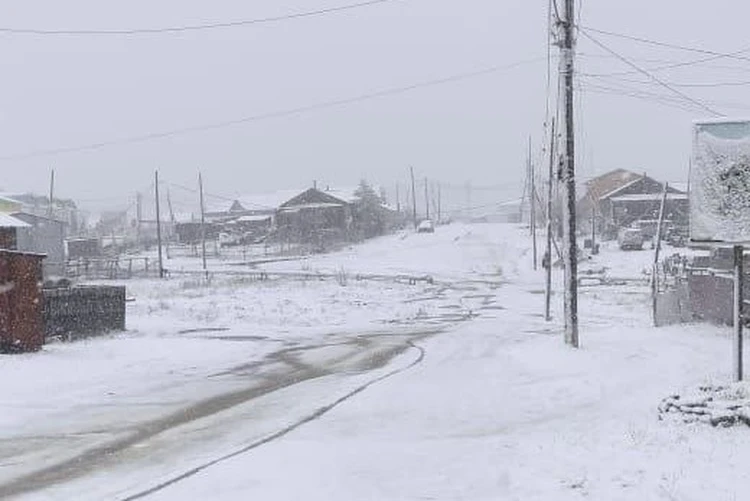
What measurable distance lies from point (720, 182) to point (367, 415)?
5337 millimetres

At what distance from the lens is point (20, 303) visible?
17922 millimetres

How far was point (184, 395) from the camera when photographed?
14133 millimetres

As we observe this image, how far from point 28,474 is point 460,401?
5.98 m

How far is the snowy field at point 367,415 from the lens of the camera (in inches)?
300

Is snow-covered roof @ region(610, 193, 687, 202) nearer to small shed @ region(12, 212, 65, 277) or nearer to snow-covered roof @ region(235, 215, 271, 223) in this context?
snow-covered roof @ region(235, 215, 271, 223)

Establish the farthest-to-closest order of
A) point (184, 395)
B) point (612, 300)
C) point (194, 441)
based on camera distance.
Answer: point (612, 300) → point (184, 395) → point (194, 441)

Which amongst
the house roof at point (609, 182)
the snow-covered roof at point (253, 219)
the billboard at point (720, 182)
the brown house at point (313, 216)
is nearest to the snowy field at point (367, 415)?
the billboard at point (720, 182)

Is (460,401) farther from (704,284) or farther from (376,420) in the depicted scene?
(704,284)

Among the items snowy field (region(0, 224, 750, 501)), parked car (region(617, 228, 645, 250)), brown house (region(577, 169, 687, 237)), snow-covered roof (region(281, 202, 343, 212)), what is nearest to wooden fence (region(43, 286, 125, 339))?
snowy field (region(0, 224, 750, 501))

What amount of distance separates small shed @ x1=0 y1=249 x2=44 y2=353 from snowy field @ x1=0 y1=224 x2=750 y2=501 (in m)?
0.54

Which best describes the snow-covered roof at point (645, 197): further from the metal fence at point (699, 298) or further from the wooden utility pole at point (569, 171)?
the wooden utility pole at point (569, 171)

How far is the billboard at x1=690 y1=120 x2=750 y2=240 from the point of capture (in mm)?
11641

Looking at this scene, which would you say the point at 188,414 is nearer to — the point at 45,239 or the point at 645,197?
the point at 45,239

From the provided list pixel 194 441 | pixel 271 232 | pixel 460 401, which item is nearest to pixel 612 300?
pixel 460 401
